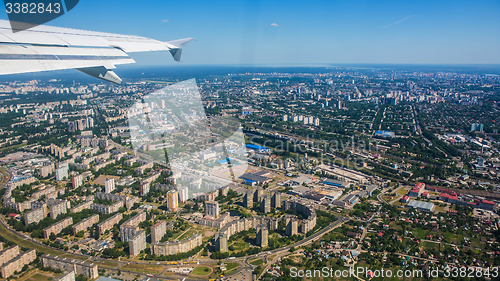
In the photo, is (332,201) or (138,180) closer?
(332,201)

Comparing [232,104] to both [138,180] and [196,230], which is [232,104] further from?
[196,230]

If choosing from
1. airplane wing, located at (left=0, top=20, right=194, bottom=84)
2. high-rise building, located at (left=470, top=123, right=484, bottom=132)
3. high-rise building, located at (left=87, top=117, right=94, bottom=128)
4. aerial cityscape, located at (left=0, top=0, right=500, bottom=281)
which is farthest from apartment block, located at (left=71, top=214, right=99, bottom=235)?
high-rise building, located at (left=470, top=123, right=484, bottom=132)

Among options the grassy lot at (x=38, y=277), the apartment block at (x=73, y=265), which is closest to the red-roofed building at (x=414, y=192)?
the apartment block at (x=73, y=265)

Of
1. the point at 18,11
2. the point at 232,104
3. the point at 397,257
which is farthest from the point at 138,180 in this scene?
the point at 232,104

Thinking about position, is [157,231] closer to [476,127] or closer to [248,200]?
[248,200]

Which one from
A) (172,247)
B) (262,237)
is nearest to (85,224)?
(172,247)

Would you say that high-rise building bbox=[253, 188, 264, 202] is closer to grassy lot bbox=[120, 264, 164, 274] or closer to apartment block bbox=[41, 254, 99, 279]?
grassy lot bbox=[120, 264, 164, 274]
